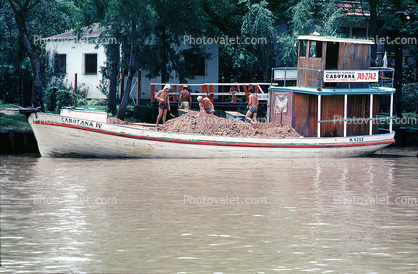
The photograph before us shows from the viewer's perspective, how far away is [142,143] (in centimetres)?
A: 2070

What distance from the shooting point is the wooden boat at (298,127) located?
804 inches

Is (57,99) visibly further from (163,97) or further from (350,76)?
(350,76)

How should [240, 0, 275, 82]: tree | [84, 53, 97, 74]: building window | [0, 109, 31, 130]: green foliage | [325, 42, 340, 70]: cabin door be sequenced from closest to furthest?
[325, 42, 340, 70]: cabin door → [0, 109, 31, 130]: green foliage → [240, 0, 275, 82]: tree → [84, 53, 97, 74]: building window

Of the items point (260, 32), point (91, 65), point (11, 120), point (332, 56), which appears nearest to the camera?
point (332, 56)

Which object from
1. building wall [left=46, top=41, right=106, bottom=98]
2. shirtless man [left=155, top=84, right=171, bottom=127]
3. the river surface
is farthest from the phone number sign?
building wall [left=46, top=41, right=106, bottom=98]

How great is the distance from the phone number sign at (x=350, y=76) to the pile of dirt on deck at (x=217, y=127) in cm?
257

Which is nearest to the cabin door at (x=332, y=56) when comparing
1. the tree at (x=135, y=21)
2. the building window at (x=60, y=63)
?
the tree at (x=135, y=21)

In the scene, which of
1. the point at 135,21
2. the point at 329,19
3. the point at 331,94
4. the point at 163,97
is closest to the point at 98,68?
the point at 135,21

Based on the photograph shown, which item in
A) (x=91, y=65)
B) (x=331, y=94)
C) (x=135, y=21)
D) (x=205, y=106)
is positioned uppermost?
(x=135, y=21)

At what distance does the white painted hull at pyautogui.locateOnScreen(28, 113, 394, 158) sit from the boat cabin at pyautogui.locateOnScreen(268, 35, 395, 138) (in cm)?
106

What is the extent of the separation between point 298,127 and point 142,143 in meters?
6.46

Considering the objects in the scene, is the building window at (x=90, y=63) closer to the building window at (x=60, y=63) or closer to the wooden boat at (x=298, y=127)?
the building window at (x=60, y=63)

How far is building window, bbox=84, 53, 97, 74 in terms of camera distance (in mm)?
36156

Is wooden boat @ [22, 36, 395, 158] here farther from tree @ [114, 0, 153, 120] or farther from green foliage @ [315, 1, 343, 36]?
green foliage @ [315, 1, 343, 36]
